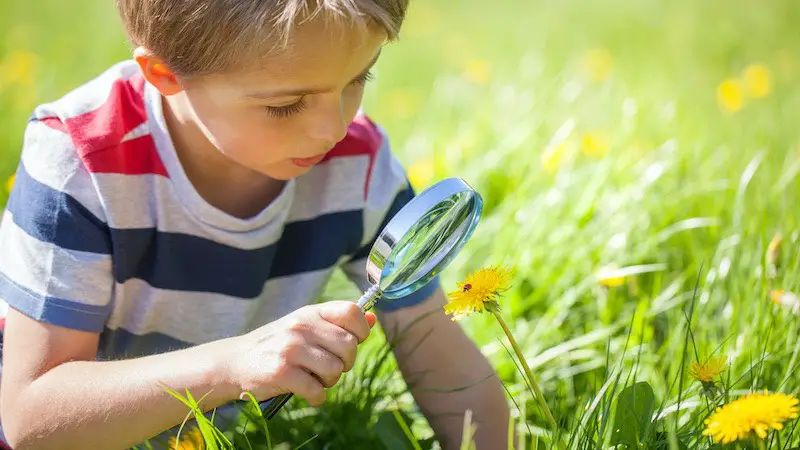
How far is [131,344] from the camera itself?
1.55 m

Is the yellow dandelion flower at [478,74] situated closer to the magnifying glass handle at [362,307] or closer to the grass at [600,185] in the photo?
the grass at [600,185]

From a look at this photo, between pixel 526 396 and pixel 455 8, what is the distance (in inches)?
126

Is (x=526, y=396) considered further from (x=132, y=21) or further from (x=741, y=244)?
(x=132, y=21)

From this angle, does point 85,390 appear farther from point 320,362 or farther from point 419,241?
point 419,241

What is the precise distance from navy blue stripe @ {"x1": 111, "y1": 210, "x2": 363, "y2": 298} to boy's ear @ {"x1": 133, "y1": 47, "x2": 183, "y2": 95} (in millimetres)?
214

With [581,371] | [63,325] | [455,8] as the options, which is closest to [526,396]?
[581,371]

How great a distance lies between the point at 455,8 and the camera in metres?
4.65

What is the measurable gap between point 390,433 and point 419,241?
360 mm

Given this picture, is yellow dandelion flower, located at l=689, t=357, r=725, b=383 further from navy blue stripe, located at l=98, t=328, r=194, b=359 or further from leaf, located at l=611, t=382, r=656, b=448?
navy blue stripe, located at l=98, t=328, r=194, b=359

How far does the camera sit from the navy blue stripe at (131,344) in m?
1.54

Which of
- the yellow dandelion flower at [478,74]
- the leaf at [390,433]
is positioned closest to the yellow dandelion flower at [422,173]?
the yellow dandelion flower at [478,74]

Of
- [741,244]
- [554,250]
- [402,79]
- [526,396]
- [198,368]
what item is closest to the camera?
[198,368]

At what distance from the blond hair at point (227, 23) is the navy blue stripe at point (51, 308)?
0.35m

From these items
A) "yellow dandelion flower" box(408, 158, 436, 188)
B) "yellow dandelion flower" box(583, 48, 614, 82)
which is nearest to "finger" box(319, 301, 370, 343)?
"yellow dandelion flower" box(408, 158, 436, 188)
